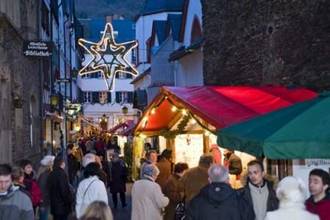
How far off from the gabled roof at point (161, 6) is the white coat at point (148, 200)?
31.8 metres

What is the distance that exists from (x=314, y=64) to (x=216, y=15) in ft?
22.5

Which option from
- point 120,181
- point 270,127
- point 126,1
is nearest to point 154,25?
point 120,181

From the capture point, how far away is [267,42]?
16.9 m

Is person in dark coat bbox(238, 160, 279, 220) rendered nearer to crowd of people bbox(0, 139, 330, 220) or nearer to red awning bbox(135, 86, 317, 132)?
crowd of people bbox(0, 139, 330, 220)

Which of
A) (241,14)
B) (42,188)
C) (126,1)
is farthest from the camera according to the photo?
(126,1)

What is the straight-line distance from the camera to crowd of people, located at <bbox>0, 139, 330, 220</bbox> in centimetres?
645

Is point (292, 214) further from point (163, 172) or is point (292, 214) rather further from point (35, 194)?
point (163, 172)

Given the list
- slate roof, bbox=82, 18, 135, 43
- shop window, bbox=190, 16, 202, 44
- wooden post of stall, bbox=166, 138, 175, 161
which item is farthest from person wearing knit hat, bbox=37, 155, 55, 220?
slate roof, bbox=82, 18, 135, 43

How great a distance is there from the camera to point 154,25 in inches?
1543

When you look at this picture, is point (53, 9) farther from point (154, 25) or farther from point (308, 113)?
point (308, 113)

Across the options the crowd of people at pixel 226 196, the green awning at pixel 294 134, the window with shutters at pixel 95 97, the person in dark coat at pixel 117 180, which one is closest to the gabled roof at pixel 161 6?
the person in dark coat at pixel 117 180

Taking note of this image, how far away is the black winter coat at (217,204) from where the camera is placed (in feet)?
25.6

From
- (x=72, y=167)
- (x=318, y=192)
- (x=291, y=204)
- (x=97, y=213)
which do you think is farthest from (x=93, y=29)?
(x=97, y=213)

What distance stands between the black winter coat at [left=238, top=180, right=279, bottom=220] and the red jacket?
96 cm
